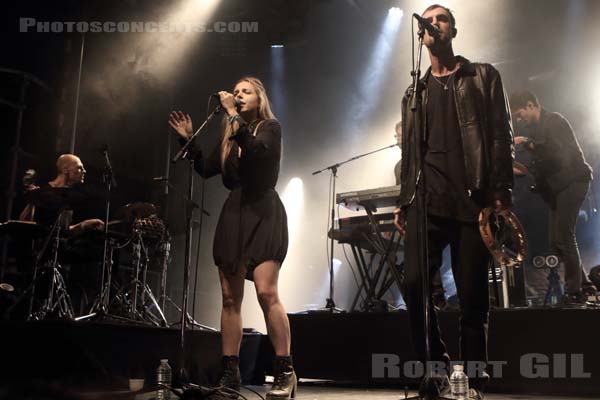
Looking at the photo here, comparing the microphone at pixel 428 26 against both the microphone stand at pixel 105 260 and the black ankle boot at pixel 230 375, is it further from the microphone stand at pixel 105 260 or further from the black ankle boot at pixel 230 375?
the microphone stand at pixel 105 260

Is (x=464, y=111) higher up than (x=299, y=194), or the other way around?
(x=299, y=194)

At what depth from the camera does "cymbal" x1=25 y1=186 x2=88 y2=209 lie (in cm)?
530

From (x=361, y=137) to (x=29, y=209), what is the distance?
19.9 feet

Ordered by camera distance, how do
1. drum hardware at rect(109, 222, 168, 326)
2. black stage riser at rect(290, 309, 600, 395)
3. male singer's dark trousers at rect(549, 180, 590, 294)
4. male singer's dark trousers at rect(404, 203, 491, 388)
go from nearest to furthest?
male singer's dark trousers at rect(404, 203, 491, 388) < black stage riser at rect(290, 309, 600, 395) < male singer's dark trousers at rect(549, 180, 590, 294) < drum hardware at rect(109, 222, 168, 326)

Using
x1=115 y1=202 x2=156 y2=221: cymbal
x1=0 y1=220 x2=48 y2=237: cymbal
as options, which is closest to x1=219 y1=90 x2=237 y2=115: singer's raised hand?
x1=0 y1=220 x2=48 y2=237: cymbal

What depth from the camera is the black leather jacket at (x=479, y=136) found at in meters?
2.58

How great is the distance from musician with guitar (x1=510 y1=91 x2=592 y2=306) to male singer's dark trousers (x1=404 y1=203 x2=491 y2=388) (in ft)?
8.70

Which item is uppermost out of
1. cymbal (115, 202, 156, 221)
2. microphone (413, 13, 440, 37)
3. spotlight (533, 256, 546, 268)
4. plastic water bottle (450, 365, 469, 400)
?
microphone (413, 13, 440, 37)

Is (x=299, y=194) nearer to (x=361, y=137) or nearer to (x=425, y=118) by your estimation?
(x=361, y=137)

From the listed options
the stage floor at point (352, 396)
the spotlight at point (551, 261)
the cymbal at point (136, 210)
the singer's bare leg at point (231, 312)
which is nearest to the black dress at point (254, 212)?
the singer's bare leg at point (231, 312)

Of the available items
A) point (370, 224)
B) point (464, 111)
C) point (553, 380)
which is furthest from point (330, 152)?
point (464, 111)

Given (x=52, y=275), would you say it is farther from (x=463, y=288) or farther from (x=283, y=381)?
(x=463, y=288)

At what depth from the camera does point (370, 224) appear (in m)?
5.46

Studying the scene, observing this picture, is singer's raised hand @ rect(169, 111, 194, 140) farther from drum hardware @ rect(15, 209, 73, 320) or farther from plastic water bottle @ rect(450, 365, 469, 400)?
drum hardware @ rect(15, 209, 73, 320)
